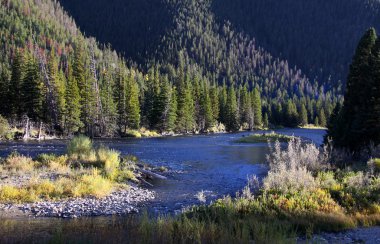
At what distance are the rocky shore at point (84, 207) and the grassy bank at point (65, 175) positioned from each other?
2.29 feet

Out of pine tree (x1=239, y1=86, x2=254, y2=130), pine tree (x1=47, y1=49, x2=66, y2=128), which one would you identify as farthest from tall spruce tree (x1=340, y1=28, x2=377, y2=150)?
pine tree (x1=239, y1=86, x2=254, y2=130)

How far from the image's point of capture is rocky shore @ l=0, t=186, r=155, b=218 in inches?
559

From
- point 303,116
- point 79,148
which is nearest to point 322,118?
point 303,116

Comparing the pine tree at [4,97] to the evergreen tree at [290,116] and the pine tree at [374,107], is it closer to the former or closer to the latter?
the pine tree at [374,107]

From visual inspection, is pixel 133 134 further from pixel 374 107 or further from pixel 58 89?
pixel 374 107

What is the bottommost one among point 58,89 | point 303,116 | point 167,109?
point 167,109

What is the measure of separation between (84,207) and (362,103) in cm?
1794

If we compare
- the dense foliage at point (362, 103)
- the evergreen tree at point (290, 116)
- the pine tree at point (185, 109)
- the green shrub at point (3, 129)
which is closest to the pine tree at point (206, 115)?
the pine tree at point (185, 109)

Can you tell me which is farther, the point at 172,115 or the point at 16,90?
the point at 172,115

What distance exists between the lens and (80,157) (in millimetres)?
25062

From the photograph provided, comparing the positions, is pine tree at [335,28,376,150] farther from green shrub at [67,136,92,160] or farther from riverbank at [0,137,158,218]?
green shrub at [67,136,92,160]

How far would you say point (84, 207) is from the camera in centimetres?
1520

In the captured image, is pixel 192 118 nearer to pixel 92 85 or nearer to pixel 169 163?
pixel 92 85

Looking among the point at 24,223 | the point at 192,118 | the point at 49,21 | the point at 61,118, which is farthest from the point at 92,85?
the point at 49,21
